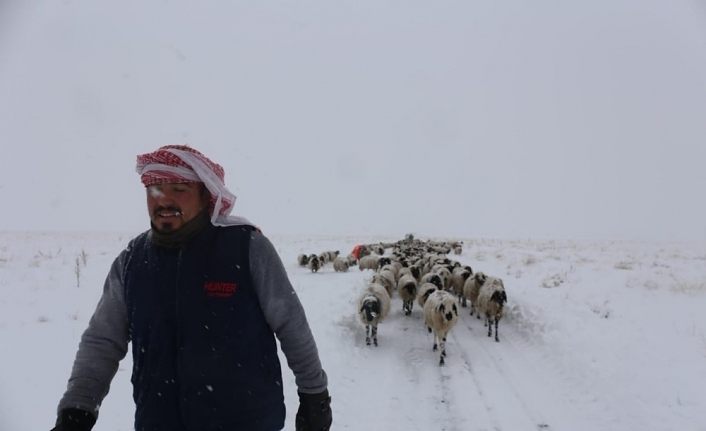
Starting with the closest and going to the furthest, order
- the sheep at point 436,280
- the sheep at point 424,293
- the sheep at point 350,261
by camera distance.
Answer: the sheep at point 424,293
the sheep at point 436,280
the sheep at point 350,261

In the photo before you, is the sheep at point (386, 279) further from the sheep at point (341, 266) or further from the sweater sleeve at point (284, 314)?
the sweater sleeve at point (284, 314)

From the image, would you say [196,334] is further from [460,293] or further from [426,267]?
[426,267]

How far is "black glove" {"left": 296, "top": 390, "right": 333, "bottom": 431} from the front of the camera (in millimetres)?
2131

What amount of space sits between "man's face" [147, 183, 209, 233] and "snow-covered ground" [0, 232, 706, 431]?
3.74m

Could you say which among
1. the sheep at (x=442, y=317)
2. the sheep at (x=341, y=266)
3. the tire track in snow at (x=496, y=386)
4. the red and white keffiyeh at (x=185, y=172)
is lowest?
the tire track in snow at (x=496, y=386)

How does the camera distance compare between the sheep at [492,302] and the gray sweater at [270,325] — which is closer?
the gray sweater at [270,325]

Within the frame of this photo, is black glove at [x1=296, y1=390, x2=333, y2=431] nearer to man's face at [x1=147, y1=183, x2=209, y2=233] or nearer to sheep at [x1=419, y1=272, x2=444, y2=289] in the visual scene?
man's face at [x1=147, y1=183, x2=209, y2=233]

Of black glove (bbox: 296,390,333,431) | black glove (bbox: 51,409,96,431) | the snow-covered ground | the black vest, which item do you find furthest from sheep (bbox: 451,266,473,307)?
black glove (bbox: 51,409,96,431)

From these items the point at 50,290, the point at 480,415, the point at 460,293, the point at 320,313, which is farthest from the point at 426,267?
the point at 50,290

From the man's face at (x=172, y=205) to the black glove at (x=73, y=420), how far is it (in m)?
0.96

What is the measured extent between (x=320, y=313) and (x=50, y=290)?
6253mm

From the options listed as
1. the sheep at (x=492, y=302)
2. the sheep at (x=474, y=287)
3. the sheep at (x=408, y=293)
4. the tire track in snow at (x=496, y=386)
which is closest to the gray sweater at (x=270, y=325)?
the tire track in snow at (x=496, y=386)

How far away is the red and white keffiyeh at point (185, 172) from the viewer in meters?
2.19

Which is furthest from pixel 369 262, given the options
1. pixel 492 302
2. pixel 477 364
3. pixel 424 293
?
pixel 477 364
